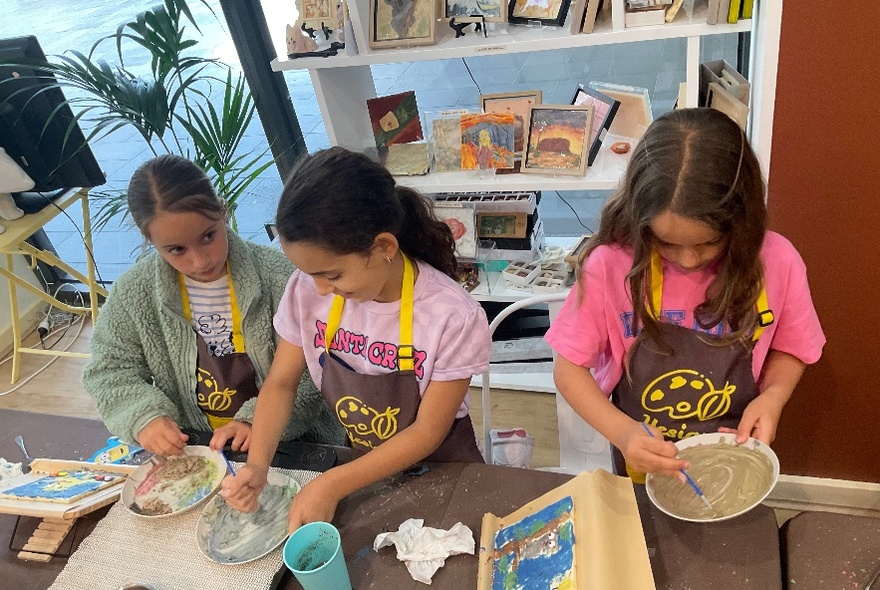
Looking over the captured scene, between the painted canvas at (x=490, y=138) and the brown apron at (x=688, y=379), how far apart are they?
0.95m

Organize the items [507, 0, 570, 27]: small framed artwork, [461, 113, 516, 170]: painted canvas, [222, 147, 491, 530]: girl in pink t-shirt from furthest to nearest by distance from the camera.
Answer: [461, 113, 516, 170]: painted canvas < [507, 0, 570, 27]: small framed artwork < [222, 147, 491, 530]: girl in pink t-shirt

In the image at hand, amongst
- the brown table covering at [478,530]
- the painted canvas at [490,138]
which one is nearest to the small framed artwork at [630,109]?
the painted canvas at [490,138]

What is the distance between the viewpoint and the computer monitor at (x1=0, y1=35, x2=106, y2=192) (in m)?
2.62

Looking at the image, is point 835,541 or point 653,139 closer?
point 835,541

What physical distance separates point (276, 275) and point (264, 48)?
1.48 m

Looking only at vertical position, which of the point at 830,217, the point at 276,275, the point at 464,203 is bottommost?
the point at 464,203

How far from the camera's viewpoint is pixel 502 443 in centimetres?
159

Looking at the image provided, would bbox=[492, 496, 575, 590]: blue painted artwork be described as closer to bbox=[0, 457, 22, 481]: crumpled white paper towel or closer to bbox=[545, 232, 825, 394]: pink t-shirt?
bbox=[545, 232, 825, 394]: pink t-shirt

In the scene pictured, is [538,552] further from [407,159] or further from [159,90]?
[159,90]

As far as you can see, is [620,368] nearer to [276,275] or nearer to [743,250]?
[743,250]

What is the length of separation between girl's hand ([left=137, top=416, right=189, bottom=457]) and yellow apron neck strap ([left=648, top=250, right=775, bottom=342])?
0.92 metres

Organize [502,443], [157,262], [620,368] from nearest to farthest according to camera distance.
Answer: [620,368] < [157,262] < [502,443]

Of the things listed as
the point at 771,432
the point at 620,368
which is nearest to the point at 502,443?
the point at 620,368

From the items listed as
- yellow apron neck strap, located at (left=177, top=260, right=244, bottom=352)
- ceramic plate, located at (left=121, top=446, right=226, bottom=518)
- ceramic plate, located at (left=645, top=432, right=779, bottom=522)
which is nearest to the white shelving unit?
yellow apron neck strap, located at (left=177, top=260, right=244, bottom=352)
